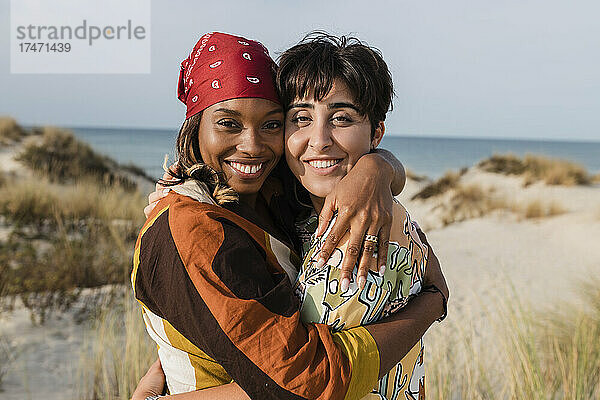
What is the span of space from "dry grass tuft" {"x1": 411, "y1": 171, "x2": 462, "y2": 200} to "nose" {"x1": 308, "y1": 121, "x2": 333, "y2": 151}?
694 inches

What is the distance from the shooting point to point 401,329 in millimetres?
1771

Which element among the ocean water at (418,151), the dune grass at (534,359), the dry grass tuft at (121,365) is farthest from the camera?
the ocean water at (418,151)

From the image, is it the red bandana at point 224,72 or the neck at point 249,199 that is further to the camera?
the neck at point 249,199

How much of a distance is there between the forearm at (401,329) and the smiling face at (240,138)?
0.63m

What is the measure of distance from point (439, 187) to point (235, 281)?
18.9 meters

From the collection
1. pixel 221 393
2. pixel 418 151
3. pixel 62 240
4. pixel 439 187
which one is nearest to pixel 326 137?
pixel 221 393

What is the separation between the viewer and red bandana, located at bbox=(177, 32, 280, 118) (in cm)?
196

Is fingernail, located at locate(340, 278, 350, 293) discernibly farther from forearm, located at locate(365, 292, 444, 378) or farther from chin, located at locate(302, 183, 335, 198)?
chin, located at locate(302, 183, 335, 198)

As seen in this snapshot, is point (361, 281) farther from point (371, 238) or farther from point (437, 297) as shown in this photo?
point (437, 297)

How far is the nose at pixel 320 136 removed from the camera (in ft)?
6.43

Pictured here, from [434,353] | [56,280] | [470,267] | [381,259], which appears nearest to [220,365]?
[381,259]

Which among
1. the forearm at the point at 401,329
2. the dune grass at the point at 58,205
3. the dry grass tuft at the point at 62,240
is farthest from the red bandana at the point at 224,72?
the dune grass at the point at 58,205

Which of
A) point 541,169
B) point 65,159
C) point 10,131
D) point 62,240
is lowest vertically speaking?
point 541,169

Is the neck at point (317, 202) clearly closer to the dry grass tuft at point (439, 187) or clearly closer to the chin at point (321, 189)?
→ the chin at point (321, 189)
